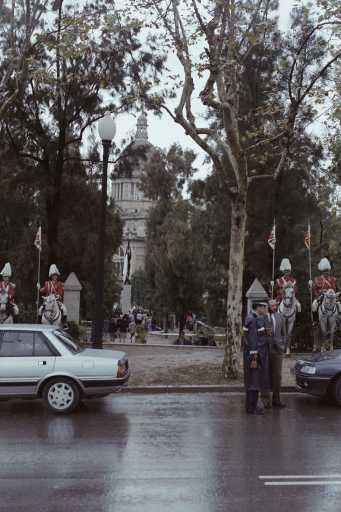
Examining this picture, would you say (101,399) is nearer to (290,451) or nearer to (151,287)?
(290,451)

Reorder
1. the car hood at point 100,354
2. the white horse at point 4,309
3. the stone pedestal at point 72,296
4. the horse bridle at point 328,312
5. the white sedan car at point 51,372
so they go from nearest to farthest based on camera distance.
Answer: the white sedan car at point 51,372
the car hood at point 100,354
the horse bridle at point 328,312
the white horse at point 4,309
the stone pedestal at point 72,296

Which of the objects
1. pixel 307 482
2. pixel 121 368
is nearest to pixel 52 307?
pixel 121 368

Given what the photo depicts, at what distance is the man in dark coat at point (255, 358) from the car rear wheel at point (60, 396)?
2.90 meters

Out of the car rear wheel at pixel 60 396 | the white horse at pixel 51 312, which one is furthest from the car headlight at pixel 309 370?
the white horse at pixel 51 312

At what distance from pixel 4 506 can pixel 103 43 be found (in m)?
23.1

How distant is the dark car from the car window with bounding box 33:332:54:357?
15.1 feet

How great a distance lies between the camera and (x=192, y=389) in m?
14.5

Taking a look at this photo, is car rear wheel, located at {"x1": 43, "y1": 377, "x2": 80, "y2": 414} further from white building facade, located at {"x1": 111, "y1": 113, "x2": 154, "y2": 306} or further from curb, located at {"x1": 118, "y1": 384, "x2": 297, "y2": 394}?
white building facade, located at {"x1": 111, "y1": 113, "x2": 154, "y2": 306}

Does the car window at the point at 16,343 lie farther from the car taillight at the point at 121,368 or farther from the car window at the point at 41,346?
the car taillight at the point at 121,368

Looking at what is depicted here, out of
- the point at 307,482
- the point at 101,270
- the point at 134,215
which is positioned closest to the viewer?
the point at 307,482

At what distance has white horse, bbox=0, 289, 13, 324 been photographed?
66.2 feet

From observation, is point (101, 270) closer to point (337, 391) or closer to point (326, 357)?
point (326, 357)

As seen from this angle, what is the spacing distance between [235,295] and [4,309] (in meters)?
7.72

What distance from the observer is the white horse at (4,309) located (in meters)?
20.2
